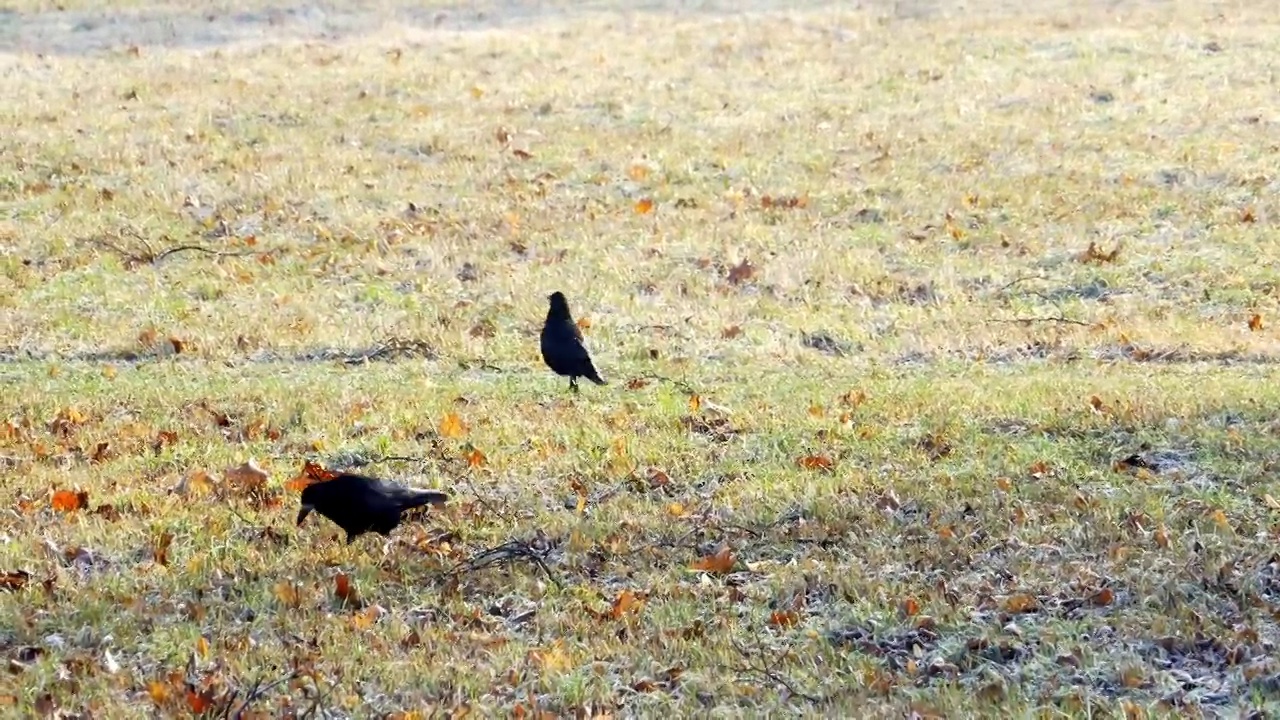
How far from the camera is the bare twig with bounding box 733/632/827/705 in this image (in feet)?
17.9

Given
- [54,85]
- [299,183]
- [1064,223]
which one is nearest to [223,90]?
[54,85]

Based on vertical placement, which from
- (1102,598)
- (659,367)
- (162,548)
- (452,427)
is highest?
(1102,598)

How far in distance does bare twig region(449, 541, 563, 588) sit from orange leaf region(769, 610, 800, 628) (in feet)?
3.25

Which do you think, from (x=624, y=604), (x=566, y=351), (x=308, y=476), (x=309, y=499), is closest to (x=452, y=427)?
(x=308, y=476)

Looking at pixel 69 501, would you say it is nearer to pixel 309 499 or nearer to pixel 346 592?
pixel 309 499

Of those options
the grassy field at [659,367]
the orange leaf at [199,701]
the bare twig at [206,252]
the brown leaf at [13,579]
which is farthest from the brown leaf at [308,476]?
the bare twig at [206,252]

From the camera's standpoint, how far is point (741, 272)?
49.8 ft

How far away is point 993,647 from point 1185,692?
2.18 feet

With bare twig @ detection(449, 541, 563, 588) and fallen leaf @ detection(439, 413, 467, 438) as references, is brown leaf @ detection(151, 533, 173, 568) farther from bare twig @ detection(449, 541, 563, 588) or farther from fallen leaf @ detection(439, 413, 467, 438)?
fallen leaf @ detection(439, 413, 467, 438)

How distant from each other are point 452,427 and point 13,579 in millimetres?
2941

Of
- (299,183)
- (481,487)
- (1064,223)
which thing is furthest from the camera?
(299,183)

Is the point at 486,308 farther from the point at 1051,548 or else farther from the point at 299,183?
the point at 1051,548

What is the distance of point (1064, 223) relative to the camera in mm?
16875

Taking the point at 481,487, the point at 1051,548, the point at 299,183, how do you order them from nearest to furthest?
the point at 1051,548, the point at 481,487, the point at 299,183
